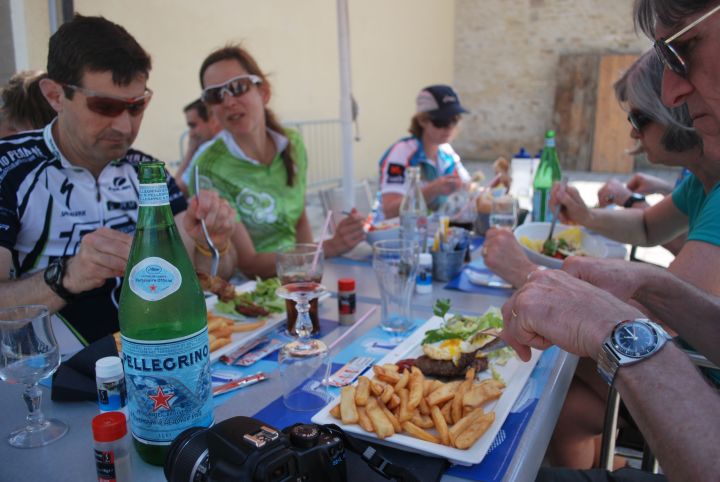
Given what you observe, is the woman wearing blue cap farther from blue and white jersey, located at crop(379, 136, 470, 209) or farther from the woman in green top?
the woman in green top

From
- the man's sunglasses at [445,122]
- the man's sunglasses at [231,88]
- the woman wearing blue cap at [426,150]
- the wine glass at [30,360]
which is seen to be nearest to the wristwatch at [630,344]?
the wine glass at [30,360]

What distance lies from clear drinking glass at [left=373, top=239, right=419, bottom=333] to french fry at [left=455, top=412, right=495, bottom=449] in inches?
24.5

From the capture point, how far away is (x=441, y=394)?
4.11ft

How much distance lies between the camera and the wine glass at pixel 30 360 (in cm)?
119

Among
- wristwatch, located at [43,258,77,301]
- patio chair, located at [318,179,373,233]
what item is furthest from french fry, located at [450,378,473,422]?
patio chair, located at [318,179,373,233]

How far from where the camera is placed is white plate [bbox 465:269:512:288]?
2.25 meters

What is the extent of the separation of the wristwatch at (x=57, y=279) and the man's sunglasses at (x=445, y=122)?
10.0 feet

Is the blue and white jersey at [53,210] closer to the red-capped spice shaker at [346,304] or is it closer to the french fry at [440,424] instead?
the red-capped spice shaker at [346,304]

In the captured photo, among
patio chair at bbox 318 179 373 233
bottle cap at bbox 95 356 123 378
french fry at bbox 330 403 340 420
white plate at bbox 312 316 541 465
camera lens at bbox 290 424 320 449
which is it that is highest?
camera lens at bbox 290 424 320 449

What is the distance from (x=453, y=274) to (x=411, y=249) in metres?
0.63

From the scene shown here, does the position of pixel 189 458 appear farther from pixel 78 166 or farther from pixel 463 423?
pixel 78 166

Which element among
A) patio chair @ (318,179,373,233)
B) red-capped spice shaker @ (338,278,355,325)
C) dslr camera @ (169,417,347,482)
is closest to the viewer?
dslr camera @ (169,417,347,482)

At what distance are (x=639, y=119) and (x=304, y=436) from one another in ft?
6.34

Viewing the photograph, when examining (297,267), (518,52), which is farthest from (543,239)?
(518,52)
